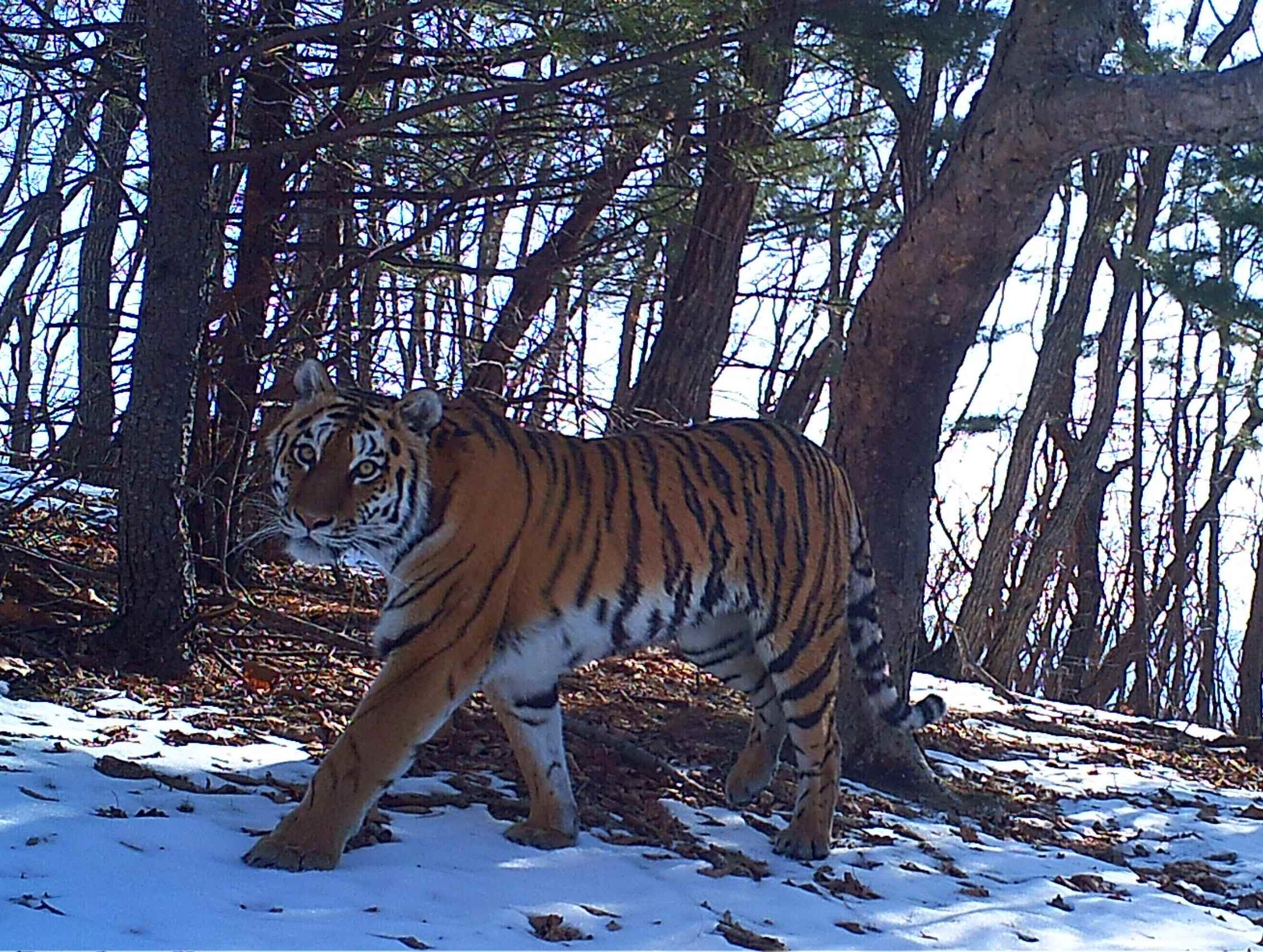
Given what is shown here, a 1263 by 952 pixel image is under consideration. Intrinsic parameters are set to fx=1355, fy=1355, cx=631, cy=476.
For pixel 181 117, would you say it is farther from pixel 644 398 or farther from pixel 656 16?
pixel 644 398

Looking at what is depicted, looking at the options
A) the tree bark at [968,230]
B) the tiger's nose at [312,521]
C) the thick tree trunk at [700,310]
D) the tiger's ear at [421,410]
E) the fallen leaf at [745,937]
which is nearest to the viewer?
the fallen leaf at [745,937]

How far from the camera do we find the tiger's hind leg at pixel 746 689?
16.6 ft

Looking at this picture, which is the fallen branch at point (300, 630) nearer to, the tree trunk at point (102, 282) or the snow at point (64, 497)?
the snow at point (64, 497)

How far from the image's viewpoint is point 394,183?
282 inches

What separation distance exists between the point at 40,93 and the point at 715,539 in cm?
345

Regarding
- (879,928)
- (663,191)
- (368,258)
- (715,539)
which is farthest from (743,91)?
(879,928)

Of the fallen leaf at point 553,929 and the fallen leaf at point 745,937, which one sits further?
the fallen leaf at point 745,937

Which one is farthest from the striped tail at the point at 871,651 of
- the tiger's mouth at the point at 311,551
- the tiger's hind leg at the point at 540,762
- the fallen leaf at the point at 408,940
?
the fallen leaf at the point at 408,940

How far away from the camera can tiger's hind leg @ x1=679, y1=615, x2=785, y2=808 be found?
16.6 ft

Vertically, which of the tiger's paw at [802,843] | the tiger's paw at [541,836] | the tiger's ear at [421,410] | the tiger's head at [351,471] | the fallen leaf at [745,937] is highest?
the tiger's ear at [421,410]

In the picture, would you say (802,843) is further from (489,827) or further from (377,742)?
(377,742)

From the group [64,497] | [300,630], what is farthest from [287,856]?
[64,497]

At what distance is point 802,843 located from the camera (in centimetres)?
446

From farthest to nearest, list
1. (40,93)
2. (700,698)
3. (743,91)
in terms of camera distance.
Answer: (700,698)
(743,91)
(40,93)
